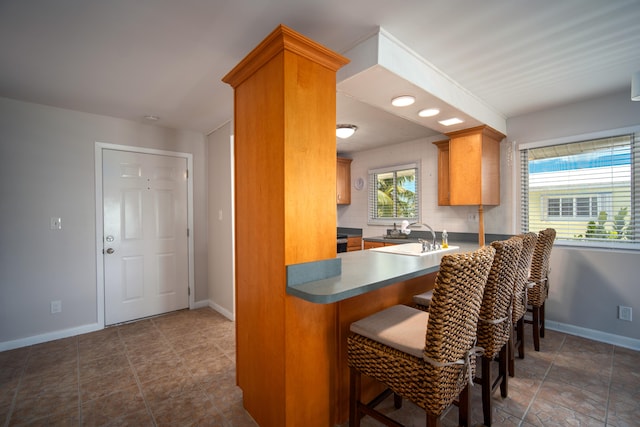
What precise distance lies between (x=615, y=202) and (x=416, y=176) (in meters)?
2.17

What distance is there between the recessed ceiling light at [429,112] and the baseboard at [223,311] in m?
3.03

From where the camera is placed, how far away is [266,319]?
64.6 inches

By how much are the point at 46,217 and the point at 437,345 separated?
12.3ft

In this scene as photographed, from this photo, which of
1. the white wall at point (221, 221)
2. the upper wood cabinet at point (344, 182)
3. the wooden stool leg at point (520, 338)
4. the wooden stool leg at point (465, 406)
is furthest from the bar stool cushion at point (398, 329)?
the upper wood cabinet at point (344, 182)

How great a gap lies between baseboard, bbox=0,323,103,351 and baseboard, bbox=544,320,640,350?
497 centimetres

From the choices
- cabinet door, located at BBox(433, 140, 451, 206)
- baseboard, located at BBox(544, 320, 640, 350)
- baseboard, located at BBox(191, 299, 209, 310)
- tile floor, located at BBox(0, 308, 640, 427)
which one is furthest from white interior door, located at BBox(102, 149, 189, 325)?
baseboard, located at BBox(544, 320, 640, 350)

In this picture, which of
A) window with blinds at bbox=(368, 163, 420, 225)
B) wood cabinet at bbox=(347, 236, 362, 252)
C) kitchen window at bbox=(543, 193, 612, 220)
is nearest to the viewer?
kitchen window at bbox=(543, 193, 612, 220)

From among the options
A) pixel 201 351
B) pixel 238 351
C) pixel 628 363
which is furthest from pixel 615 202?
pixel 201 351

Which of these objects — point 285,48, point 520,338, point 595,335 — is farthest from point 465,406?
point 595,335

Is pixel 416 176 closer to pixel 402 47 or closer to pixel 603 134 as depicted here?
pixel 603 134

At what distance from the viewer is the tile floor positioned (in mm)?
1844

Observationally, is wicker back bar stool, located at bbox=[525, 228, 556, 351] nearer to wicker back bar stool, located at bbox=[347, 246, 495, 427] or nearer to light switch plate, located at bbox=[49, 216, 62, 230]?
wicker back bar stool, located at bbox=[347, 246, 495, 427]

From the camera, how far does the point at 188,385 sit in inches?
87.0

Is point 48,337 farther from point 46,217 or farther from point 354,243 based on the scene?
point 354,243
